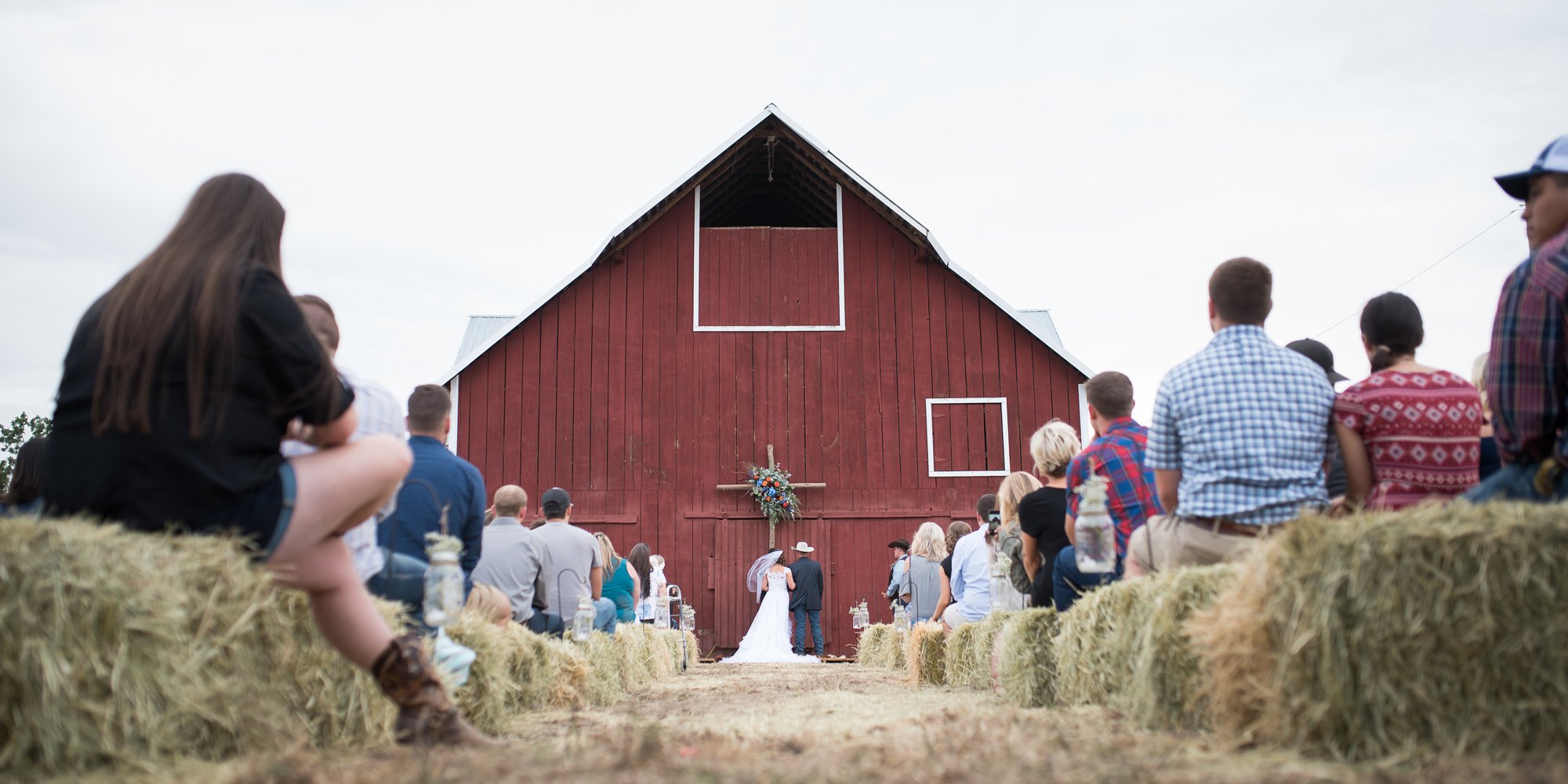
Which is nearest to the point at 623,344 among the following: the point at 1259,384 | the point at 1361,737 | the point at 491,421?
the point at 491,421

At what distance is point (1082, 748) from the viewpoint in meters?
2.58

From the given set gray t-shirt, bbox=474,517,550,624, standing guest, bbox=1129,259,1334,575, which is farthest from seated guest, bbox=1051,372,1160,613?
gray t-shirt, bbox=474,517,550,624

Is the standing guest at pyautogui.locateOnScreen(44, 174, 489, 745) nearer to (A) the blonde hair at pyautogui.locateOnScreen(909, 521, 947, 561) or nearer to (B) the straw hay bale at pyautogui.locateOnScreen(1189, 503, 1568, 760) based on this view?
(B) the straw hay bale at pyautogui.locateOnScreen(1189, 503, 1568, 760)

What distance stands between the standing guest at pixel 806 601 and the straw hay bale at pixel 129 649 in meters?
12.3

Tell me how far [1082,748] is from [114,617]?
6.78 feet

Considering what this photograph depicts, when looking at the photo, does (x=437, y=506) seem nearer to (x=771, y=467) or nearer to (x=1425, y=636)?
(x=1425, y=636)

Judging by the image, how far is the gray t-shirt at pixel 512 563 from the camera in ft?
20.5

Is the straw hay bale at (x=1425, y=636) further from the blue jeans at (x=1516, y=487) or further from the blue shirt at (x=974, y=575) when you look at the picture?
the blue shirt at (x=974, y=575)

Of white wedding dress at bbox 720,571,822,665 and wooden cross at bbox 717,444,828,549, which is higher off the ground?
wooden cross at bbox 717,444,828,549

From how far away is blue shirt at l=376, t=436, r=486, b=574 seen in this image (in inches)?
184

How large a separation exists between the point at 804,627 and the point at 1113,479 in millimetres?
10843

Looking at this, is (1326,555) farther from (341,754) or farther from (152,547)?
(152,547)

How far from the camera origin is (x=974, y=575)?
762 centimetres

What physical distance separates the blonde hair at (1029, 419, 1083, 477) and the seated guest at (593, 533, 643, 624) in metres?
5.27
